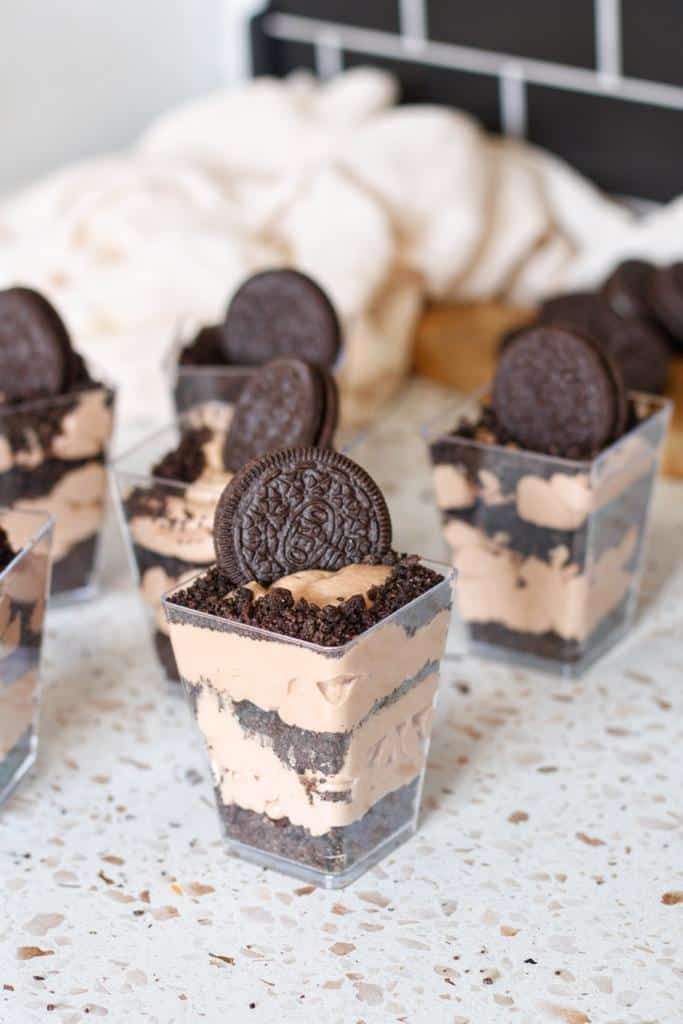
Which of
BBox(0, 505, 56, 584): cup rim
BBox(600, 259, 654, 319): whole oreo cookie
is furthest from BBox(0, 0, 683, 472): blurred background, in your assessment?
BBox(0, 505, 56, 584): cup rim

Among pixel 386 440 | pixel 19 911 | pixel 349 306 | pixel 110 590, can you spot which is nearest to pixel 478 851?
pixel 19 911

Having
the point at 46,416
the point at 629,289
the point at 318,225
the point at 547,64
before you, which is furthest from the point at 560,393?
the point at 547,64

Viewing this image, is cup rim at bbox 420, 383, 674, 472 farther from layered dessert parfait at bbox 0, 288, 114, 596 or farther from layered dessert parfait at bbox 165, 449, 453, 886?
layered dessert parfait at bbox 0, 288, 114, 596

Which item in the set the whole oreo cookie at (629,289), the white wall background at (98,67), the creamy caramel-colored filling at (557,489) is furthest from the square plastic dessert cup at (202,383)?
the white wall background at (98,67)

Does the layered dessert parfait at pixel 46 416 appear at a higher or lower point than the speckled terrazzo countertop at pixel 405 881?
higher

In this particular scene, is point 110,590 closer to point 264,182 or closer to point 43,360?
point 43,360

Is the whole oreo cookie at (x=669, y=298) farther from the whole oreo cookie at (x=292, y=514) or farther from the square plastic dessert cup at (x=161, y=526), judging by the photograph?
the whole oreo cookie at (x=292, y=514)
